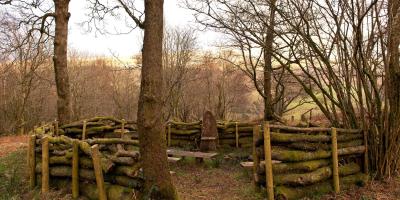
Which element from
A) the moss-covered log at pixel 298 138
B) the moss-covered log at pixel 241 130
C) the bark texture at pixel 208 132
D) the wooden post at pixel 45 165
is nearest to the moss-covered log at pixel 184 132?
the bark texture at pixel 208 132

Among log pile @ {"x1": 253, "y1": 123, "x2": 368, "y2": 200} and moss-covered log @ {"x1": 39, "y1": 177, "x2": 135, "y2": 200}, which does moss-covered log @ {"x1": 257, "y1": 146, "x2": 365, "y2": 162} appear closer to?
log pile @ {"x1": 253, "y1": 123, "x2": 368, "y2": 200}

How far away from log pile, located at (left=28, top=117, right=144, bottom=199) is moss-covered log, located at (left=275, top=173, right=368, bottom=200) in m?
2.50

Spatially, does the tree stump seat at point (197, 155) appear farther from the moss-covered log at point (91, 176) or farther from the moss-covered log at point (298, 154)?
the moss-covered log at point (91, 176)

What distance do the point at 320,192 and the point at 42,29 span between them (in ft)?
34.1

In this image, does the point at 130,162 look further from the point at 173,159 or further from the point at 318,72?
the point at 318,72

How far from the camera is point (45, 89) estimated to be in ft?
106

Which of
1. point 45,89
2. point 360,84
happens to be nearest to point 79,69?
point 45,89

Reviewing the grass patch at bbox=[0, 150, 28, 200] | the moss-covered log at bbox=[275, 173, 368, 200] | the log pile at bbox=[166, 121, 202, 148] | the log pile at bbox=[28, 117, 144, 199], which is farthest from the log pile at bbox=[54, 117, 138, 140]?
the moss-covered log at bbox=[275, 173, 368, 200]

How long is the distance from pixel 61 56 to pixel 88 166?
256 inches

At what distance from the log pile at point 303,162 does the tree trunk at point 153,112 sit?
6.53ft

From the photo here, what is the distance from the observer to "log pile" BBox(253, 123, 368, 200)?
7.09 metres

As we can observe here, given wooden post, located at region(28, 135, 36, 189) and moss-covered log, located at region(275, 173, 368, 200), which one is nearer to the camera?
moss-covered log, located at region(275, 173, 368, 200)

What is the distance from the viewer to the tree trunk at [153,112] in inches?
232

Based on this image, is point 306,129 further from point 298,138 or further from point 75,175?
point 75,175
